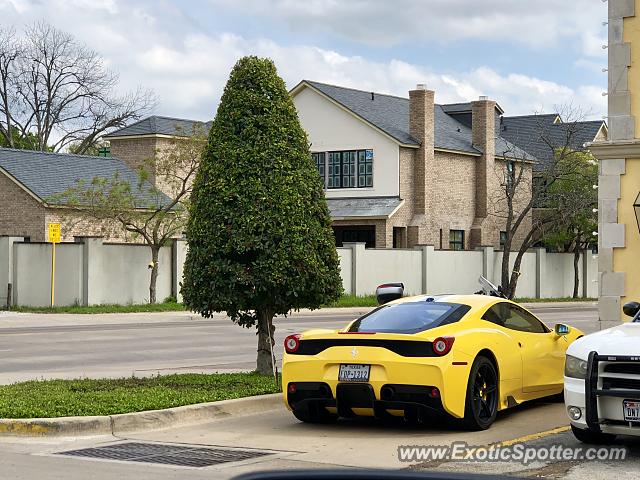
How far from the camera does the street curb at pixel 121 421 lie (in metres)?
10.8

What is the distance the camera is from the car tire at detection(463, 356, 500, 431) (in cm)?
1056

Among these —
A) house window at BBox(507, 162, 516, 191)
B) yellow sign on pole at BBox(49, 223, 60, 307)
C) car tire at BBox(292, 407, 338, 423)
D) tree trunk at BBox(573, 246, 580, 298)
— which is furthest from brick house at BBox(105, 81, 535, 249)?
car tire at BBox(292, 407, 338, 423)

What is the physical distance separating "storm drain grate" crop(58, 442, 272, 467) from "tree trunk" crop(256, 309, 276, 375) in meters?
3.82

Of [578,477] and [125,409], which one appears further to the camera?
[125,409]

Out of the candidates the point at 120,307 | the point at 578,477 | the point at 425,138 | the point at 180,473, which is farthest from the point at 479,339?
the point at 425,138

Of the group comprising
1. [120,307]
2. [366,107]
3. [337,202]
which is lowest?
[120,307]

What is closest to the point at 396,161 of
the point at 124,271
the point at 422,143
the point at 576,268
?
the point at 422,143

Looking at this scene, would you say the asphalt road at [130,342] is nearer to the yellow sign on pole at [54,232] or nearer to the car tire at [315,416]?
the yellow sign on pole at [54,232]

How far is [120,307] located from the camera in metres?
37.5

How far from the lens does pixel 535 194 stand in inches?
1960

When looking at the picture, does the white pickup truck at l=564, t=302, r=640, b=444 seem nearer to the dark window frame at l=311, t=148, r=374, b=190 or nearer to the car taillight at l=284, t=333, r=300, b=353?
the car taillight at l=284, t=333, r=300, b=353

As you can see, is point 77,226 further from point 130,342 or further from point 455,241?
point 455,241

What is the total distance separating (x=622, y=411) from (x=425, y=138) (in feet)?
145

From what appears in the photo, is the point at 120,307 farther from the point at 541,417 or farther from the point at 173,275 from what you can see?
the point at 541,417
